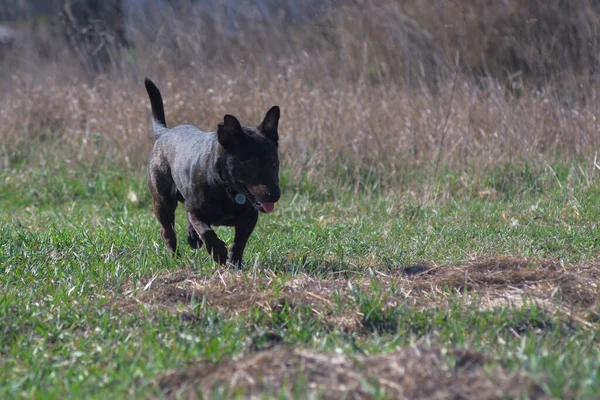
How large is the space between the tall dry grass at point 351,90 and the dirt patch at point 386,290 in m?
3.28

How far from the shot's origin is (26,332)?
3.76 meters

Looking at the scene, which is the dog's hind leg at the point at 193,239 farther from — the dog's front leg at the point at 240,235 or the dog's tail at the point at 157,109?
the dog's tail at the point at 157,109

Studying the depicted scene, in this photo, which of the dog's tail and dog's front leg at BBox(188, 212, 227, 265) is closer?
dog's front leg at BBox(188, 212, 227, 265)

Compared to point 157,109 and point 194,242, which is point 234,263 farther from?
point 157,109

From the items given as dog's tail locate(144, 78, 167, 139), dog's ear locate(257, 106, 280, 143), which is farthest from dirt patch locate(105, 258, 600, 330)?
dog's tail locate(144, 78, 167, 139)

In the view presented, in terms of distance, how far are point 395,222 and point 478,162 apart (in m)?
1.48

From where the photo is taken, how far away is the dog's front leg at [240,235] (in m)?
5.11

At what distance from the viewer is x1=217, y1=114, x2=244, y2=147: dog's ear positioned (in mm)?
4852

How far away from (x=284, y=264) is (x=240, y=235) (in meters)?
0.34

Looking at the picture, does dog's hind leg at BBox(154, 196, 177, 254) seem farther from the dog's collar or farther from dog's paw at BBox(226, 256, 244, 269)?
the dog's collar

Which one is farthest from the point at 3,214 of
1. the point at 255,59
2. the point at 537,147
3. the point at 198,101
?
the point at 537,147

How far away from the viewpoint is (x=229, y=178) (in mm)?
4918

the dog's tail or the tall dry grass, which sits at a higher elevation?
the dog's tail

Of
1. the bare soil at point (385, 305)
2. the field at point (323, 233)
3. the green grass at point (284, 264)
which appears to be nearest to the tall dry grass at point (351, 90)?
the field at point (323, 233)
